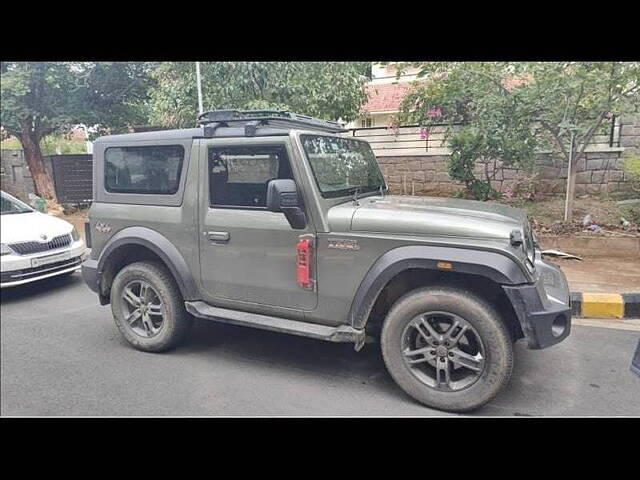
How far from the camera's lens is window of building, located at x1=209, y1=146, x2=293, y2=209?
3045 mm

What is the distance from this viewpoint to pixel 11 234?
154 cm

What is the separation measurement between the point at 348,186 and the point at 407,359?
1.31m

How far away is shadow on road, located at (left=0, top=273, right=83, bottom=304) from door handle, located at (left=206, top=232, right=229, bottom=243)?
1.02m

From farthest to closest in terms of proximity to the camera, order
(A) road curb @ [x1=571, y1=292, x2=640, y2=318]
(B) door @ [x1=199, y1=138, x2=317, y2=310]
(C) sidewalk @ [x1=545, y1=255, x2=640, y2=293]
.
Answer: (C) sidewalk @ [x1=545, y1=255, x2=640, y2=293], (A) road curb @ [x1=571, y1=292, x2=640, y2=318], (B) door @ [x1=199, y1=138, x2=317, y2=310]

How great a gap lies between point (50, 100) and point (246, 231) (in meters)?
1.39

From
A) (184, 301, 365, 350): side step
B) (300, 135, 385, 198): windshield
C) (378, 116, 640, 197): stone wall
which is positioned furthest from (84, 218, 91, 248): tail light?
(378, 116, 640, 197): stone wall

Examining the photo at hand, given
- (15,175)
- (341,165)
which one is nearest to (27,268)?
(15,175)

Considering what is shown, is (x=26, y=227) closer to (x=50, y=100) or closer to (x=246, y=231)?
(x=50, y=100)

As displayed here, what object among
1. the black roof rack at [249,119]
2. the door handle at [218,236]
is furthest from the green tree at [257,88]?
the door handle at [218,236]

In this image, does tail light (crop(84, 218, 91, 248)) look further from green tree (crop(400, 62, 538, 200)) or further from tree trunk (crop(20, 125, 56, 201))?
green tree (crop(400, 62, 538, 200))

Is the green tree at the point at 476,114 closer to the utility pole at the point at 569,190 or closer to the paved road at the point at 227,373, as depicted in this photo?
the utility pole at the point at 569,190

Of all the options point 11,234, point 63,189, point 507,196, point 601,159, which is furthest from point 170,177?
point 601,159

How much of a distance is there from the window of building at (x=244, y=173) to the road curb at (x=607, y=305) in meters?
3.27

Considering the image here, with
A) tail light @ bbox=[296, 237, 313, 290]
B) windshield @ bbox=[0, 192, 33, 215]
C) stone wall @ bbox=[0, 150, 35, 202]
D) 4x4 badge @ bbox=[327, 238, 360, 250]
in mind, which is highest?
stone wall @ bbox=[0, 150, 35, 202]
